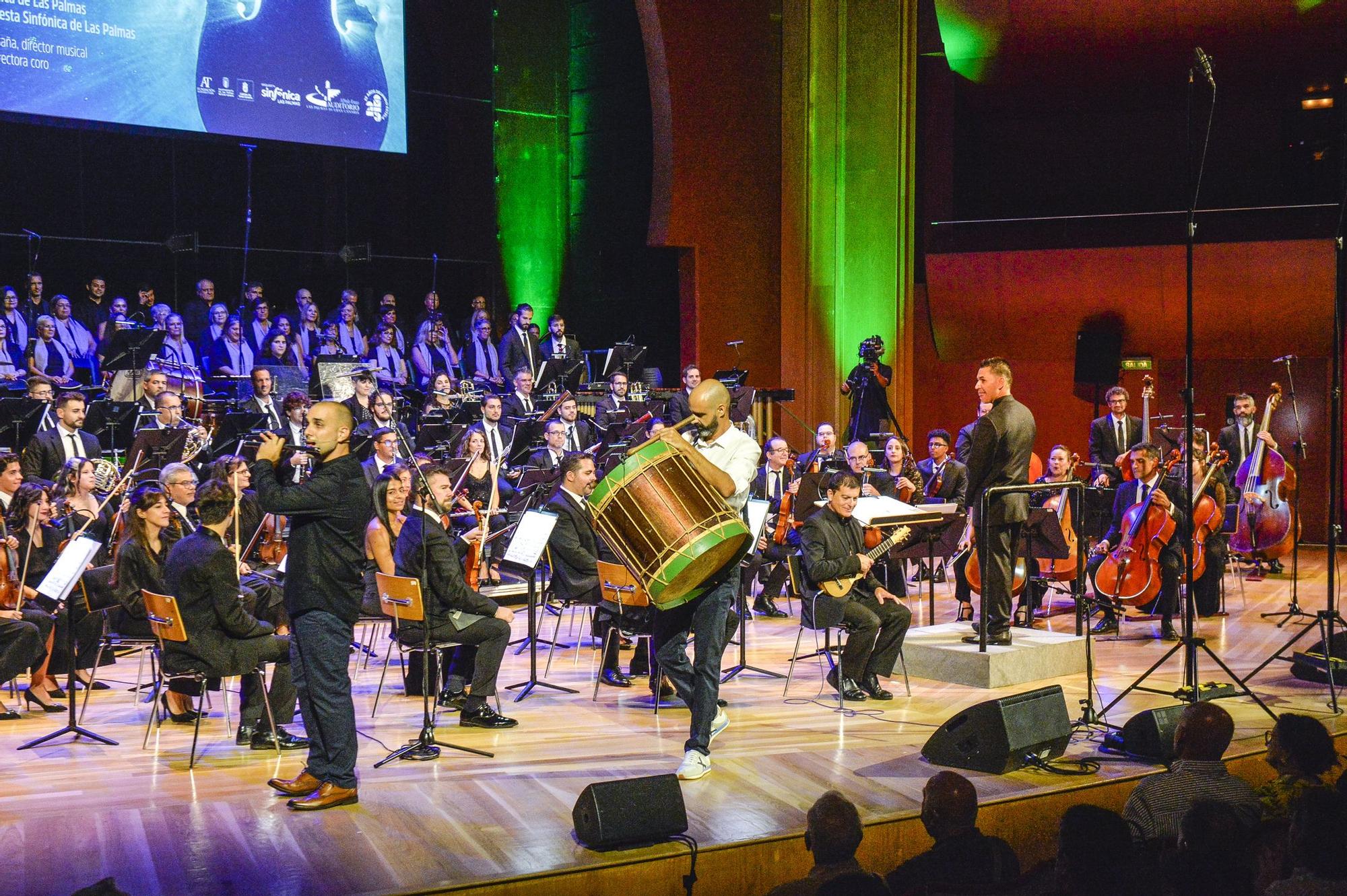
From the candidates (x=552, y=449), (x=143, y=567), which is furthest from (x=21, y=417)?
(x=143, y=567)

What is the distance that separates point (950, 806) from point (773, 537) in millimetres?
5286

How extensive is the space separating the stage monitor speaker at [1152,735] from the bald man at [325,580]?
10.3ft

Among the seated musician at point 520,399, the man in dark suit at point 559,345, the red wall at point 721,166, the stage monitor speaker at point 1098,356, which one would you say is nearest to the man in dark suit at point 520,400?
the seated musician at point 520,399

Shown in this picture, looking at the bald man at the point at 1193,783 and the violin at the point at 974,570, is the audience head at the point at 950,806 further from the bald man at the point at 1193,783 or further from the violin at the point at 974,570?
the violin at the point at 974,570

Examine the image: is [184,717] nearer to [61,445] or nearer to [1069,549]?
[61,445]

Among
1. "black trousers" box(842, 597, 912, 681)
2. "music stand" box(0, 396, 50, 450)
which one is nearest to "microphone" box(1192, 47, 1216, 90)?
"black trousers" box(842, 597, 912, 681)

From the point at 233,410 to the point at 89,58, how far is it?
402 cm

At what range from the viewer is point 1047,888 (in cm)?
358

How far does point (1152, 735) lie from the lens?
5297 mm

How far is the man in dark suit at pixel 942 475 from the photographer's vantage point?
9.43 metres

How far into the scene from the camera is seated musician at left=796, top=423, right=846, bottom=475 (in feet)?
32.1

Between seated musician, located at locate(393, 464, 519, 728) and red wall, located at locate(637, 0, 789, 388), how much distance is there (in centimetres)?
813

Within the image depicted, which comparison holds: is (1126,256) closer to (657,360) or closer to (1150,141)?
(1150,141)

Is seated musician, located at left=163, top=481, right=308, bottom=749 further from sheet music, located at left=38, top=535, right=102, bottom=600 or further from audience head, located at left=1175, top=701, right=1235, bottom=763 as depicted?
audience head, located at left=1175, top=701, right=1235, bottom=763
